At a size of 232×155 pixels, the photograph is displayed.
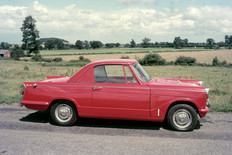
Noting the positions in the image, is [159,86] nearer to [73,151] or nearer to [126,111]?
[126,111]

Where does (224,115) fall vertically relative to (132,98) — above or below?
below

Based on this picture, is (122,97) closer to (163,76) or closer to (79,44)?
(163,76)

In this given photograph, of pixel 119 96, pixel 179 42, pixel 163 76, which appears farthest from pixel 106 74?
pixel 179 42

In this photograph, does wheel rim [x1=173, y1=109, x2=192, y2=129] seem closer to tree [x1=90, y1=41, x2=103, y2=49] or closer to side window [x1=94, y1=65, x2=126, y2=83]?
side window [x1=94, y1=65, x2=126, y2=83]

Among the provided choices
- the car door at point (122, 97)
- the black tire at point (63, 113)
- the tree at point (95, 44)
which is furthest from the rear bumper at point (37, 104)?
the tree at point (95, 44)

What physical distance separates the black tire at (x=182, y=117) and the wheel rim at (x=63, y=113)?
95.1 inches

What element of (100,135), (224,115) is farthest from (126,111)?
(224,115)

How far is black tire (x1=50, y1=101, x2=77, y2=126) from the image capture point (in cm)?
547

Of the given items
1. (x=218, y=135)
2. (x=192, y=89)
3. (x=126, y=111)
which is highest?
(x=192, y=89)

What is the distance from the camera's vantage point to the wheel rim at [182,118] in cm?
517

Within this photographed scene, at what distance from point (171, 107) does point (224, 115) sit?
241cm

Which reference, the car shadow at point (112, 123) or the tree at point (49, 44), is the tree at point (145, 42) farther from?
the car shadow at point (112, 123)

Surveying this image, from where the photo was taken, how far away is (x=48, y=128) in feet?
17.5

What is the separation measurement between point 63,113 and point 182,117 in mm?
2896
